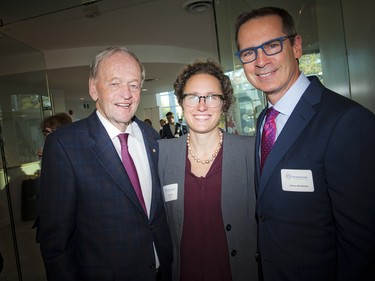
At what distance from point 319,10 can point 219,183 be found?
10.4 feet

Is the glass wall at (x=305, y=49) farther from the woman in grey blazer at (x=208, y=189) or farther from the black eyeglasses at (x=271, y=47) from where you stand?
the black eyeglasses at (x=271, y=47)

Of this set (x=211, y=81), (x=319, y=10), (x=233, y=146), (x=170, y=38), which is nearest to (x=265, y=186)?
(x=233, y=146)

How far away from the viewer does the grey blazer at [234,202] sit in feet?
4.85

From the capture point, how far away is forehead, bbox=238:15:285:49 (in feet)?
4.65

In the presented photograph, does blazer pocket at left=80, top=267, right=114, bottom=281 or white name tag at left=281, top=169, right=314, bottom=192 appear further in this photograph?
blazer pocket at left=80, top=267, right=114, bottom=281

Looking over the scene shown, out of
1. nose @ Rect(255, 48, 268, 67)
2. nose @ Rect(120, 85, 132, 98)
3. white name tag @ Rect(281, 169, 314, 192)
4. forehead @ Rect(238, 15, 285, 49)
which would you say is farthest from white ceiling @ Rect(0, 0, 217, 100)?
white name tag @ Rect(281, 169, 314, 192)

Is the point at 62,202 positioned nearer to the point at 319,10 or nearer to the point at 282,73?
the point at 282,73

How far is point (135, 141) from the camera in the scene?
5.72 ft

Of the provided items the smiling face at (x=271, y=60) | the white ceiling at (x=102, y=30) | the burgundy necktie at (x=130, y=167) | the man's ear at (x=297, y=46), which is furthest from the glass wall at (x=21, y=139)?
the man's ear at (x=297, y=46)

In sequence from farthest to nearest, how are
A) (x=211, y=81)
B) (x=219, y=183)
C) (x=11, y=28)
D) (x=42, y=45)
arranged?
(x=42, y=45) < (x=11, y=28) < (x=211, y=81) < (x=219, y=183)

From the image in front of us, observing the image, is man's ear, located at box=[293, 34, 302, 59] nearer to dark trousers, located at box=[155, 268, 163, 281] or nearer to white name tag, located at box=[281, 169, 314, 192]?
white name tag, located at box=[281, 169, 314, 192]

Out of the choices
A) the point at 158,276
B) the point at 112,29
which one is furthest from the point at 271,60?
the point at 112,29

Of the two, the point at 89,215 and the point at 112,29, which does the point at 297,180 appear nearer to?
the point at 89,215

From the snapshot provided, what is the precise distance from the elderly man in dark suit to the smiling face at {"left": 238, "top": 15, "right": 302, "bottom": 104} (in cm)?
83
